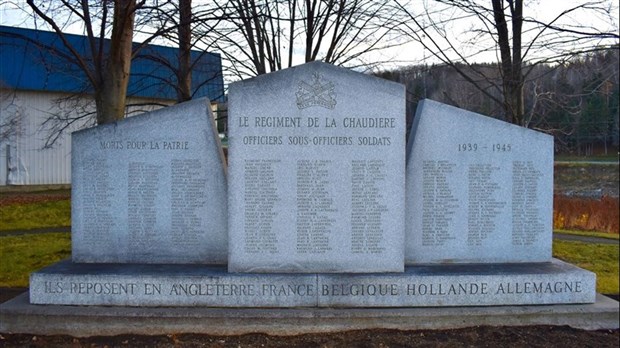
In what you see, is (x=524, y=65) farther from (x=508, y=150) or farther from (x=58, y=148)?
(x=58, y=148)

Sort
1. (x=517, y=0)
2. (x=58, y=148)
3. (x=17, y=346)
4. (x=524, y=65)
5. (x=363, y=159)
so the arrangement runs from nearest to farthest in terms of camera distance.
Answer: (x=17, y=346), (x=363, y=159), (x=517, y=0), (x=524, y=65), (x=58, y=148)

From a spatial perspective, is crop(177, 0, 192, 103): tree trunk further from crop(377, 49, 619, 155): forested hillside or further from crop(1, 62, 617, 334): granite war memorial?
crop(377, 49, 619, 155): forested hillside

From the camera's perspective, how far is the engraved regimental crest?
260 inches

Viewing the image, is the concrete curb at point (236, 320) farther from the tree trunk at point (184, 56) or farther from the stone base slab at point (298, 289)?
the tree trunk at point (184, 56)

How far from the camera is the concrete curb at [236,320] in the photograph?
237 inches

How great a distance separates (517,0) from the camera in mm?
9383

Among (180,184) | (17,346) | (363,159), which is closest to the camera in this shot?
(17,346)

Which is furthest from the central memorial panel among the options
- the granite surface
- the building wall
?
the building wall

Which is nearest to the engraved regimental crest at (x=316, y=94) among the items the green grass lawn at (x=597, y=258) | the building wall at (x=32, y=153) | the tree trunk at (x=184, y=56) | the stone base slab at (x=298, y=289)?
the stone base slab at (x=298, y=289)

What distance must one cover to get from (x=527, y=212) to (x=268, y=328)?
3.60 meters

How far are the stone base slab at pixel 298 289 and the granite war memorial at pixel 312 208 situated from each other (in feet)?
0.05

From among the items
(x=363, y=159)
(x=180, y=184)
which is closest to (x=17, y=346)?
(x=180, y=184)

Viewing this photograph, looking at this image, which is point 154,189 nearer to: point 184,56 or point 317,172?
point 317,172

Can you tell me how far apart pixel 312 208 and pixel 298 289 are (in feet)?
3.11
